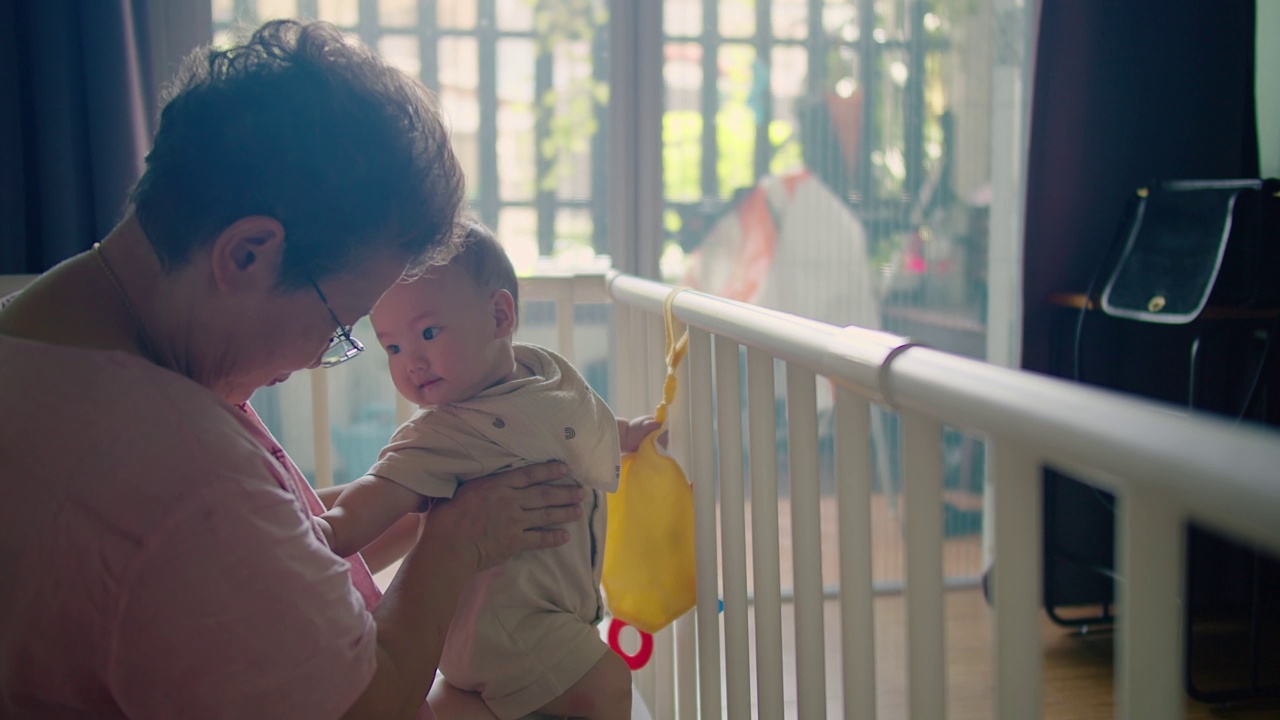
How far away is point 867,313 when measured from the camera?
270cm

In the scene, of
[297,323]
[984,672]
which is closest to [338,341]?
[297,323]

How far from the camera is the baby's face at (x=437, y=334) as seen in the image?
1131 mm

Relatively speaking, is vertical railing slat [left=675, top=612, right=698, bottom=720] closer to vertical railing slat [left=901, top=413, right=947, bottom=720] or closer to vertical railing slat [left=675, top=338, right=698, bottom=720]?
vertical railing slat [left=675, top=338, right=698, bottom=720]

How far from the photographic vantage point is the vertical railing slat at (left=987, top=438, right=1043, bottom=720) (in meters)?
0.51

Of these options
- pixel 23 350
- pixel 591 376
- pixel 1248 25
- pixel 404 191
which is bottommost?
pixel 591 376

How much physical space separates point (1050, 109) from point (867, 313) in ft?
2.20

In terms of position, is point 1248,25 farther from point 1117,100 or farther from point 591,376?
point 591,376

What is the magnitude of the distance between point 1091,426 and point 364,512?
Result: 80cm

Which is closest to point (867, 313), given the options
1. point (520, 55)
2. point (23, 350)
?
point (520, 55)

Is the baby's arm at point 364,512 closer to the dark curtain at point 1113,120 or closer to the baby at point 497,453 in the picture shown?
the baby at point 497,453

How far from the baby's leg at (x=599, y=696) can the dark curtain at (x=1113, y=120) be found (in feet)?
5.66

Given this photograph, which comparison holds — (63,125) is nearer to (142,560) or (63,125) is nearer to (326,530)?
(326,530)

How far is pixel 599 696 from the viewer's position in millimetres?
1189

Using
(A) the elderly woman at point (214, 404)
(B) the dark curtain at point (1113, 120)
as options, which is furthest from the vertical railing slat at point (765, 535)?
(B) the dark curtain at point (1113, 120)
